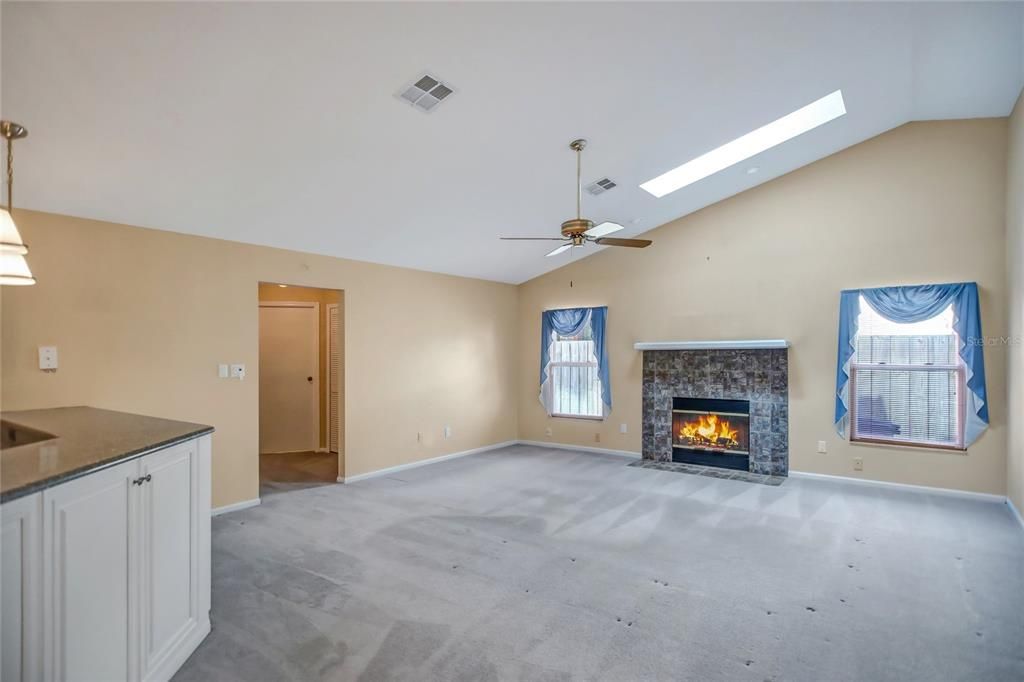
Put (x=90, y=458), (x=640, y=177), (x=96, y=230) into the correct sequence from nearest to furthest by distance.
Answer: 1. (x=90, y=458)
2. (x=96, y=230)
3. (x=640, y=177)

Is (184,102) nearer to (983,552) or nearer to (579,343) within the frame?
(579,343)

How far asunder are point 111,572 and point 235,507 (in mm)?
2889

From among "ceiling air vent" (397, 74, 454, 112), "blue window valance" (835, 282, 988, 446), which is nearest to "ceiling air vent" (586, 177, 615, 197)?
"ceiling air vent" (397, 74, 454, 112)

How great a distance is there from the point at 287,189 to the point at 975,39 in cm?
509

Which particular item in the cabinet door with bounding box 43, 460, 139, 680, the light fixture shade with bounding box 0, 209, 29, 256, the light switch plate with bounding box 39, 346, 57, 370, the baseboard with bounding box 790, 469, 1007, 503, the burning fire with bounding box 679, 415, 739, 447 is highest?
the light fixture shade with bounding box 0, 209, 29, 256

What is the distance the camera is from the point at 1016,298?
159 inches

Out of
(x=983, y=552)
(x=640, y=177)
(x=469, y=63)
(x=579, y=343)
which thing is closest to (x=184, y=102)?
(x=469, y=63)

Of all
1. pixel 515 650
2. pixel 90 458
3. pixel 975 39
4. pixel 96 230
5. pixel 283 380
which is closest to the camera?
pixel 90 458

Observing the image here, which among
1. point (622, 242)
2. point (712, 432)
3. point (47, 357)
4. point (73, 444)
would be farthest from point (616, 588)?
point (47, 357)

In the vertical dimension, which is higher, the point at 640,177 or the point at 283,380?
the point at 640,177

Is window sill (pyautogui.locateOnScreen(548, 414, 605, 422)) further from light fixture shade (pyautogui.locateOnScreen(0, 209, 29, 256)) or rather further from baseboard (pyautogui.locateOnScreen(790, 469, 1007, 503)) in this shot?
light fixture shade (pyautogui.locateOnScreen(0, 209, 29, 256))

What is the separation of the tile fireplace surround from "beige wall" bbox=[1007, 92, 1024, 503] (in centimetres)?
177

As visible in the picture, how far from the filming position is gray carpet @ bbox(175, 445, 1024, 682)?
2.18 meters

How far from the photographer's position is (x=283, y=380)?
22.7ft
